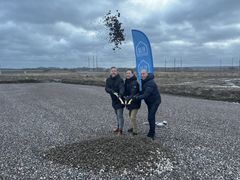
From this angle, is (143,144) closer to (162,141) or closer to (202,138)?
(162,141)

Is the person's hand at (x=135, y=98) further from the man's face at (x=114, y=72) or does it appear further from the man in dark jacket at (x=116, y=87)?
the man's face at (x=114, y=72)

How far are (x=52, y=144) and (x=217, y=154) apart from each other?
5.09 meters

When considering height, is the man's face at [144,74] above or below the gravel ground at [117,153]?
above

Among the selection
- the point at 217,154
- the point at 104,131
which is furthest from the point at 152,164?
the point at 104,131

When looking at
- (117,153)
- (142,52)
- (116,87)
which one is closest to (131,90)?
(116,87)

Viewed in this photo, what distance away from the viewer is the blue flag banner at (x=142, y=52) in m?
10.3

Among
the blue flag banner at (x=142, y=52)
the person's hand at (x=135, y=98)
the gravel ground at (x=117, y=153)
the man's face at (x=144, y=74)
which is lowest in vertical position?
the gravel ground at (x=117, y=153)

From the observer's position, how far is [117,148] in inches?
300

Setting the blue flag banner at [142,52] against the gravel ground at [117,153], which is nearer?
the gravel ground at [117,153]

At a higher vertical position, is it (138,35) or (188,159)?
(138,35)

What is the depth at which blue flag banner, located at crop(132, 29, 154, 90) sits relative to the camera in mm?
10305

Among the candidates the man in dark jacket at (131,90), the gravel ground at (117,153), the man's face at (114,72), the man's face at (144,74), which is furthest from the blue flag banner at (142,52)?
the gravel ground at (117,153)

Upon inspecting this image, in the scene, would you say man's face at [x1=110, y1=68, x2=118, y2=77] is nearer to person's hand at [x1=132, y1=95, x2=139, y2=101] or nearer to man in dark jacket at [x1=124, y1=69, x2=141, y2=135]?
man in dark jacket at [x1=124, y1=69, x2=141, y2=135]

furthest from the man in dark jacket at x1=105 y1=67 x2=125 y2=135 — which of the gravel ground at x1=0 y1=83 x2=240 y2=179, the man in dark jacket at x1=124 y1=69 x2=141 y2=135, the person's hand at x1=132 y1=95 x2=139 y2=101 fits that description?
the gravel ground at x1=0 y1=83 x2=240 y2=179
